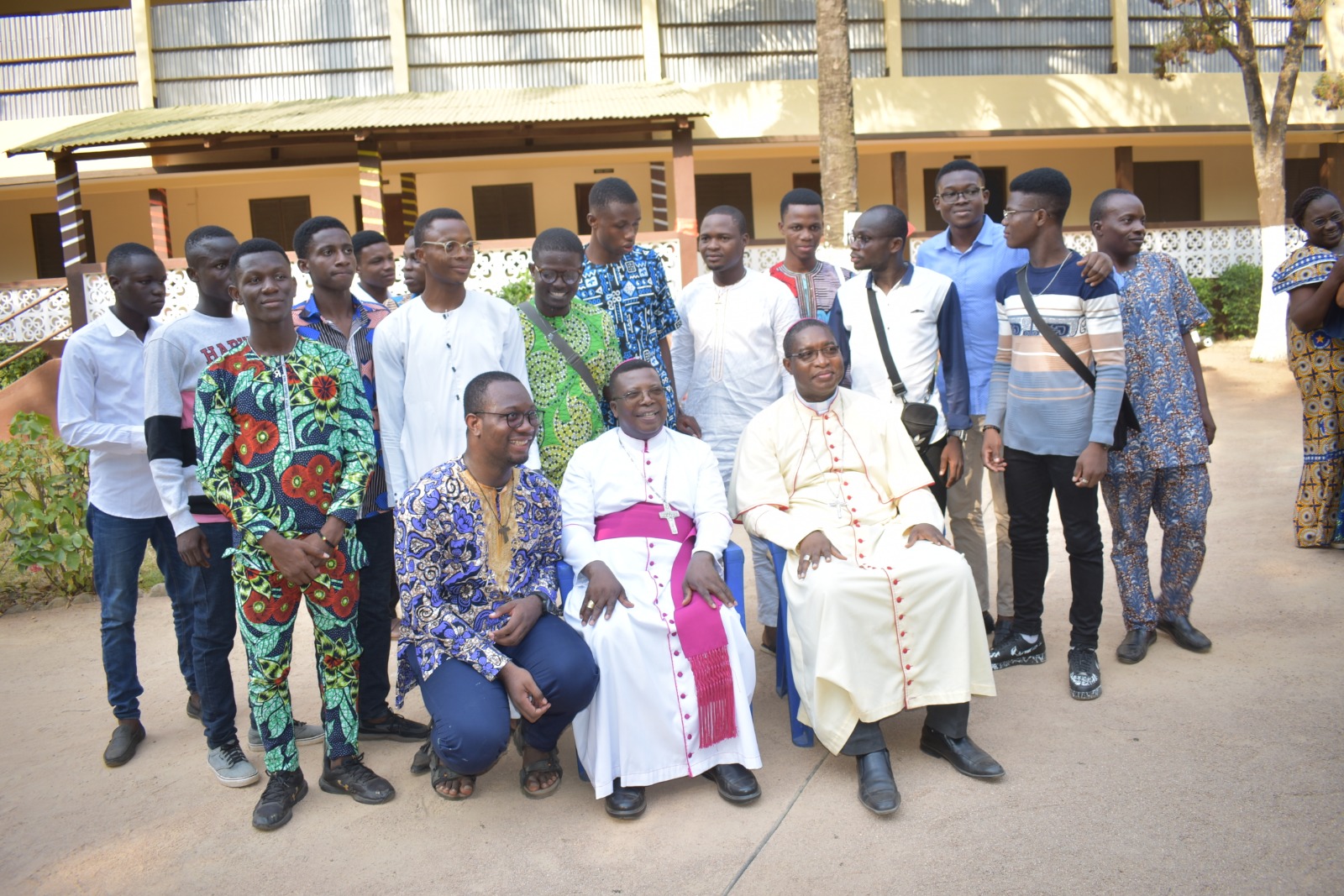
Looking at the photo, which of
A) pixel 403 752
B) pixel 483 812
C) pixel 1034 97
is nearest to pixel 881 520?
pixel 483 812

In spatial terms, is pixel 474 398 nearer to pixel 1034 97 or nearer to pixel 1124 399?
pixel 1124 399

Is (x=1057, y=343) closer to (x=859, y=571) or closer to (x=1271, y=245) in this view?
(x=859, y=571)

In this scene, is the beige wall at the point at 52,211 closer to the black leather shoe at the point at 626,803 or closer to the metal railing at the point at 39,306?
the metal railing at the point at 39,306

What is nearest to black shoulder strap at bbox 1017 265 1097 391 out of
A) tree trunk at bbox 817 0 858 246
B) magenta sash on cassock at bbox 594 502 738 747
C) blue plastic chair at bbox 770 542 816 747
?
blue plastic chair at bbox 770 542 816 747

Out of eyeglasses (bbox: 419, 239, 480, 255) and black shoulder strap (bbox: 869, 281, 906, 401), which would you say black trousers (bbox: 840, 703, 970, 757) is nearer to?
black shoulder strap (bbox: 869, 281, 906, 401)

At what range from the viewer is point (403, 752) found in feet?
13.6

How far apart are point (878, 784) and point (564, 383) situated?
2059mm

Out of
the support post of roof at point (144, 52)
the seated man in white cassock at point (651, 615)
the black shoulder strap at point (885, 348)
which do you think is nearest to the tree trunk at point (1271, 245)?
the black shoulder strap at point (885, 348)

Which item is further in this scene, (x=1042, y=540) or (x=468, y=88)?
(x=468, y=88)

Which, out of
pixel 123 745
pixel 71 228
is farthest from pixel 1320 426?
pixel 71 228

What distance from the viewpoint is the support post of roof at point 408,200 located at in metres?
17.0

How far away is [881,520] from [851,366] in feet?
3.08

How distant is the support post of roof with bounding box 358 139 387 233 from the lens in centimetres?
1429

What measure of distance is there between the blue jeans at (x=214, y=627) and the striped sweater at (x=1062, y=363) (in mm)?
3311
